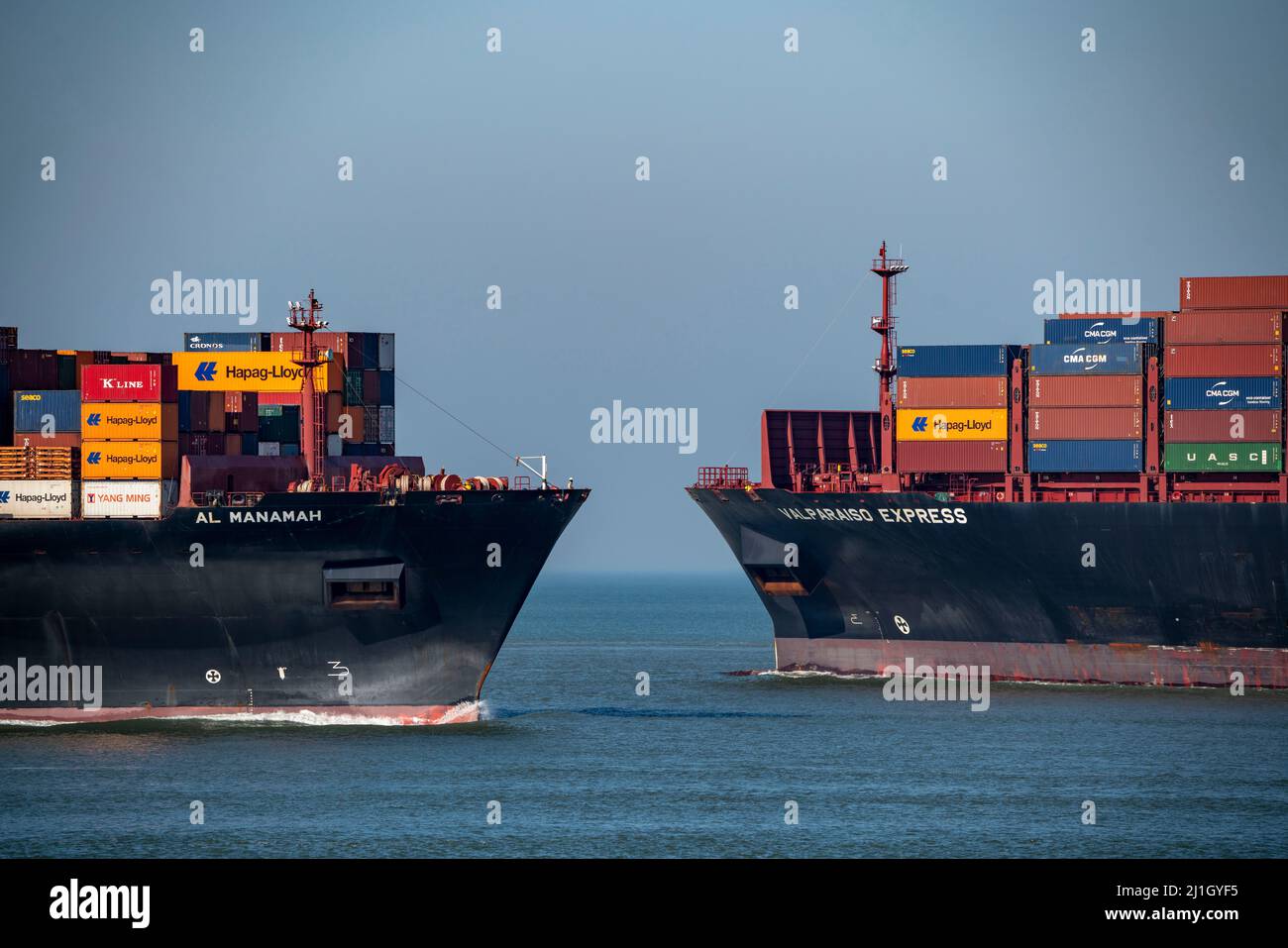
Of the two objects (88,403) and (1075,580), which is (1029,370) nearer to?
(1075,580)

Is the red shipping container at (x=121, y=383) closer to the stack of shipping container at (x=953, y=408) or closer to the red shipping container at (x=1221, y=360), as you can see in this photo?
the stack of shipping container at (x=953, y=408)

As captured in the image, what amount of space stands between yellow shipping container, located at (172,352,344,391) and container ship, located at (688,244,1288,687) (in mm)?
20171

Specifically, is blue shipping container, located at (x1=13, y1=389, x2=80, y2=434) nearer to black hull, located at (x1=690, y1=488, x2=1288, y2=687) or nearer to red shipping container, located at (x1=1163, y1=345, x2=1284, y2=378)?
black hull, located at (x1=690, y1=488, x2=1288, y2=687)

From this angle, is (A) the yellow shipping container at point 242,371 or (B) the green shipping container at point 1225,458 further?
(B) the green shipping container at point 1225,458

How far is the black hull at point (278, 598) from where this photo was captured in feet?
159

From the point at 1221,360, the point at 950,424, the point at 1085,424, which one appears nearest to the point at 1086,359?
the point at 1085,424

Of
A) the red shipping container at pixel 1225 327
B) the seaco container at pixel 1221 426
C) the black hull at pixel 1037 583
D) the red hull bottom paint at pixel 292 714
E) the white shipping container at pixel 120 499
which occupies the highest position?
the red shipping container at pixel 1225 327

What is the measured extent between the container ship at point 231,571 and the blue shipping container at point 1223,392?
24.3m

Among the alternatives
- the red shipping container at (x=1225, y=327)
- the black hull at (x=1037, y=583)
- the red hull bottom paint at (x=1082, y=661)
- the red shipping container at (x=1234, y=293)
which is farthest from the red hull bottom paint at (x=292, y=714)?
the red shipping container at (x=1234, y=293)

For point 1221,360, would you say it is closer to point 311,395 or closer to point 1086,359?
point 1086,359

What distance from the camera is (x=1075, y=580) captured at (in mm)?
62312

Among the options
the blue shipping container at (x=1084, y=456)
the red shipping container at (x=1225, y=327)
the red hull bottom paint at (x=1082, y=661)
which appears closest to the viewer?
the red hull bottom paint at (x=1082, y=661)

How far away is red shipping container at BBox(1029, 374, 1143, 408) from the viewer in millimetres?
62875
